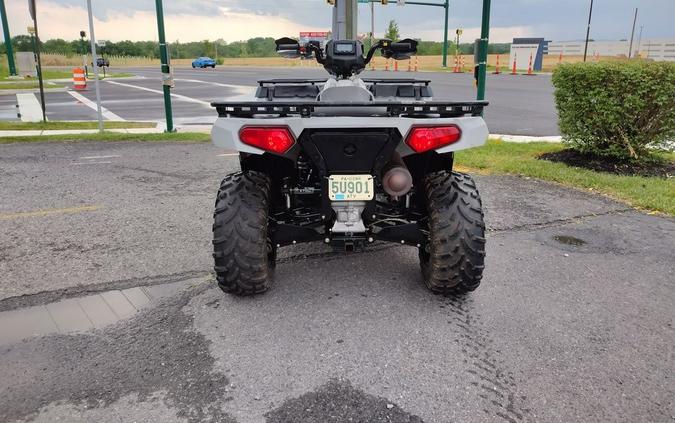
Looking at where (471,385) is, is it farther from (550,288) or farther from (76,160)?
(76,160)

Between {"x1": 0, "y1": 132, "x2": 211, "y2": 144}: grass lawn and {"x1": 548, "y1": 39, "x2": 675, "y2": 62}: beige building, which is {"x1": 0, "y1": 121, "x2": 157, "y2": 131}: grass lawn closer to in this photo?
{"x1": 0, "y1": 132, "x2": 211, "y2": 144}: grass lawn

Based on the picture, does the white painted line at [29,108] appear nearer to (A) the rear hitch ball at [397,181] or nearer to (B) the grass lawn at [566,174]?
(B) the grass lawn at [566,174]

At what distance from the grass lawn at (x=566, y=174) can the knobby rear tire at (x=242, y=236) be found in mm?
4565

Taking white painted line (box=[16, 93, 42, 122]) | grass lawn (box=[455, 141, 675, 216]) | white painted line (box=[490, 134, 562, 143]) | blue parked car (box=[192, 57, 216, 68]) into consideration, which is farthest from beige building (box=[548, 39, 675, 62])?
grass lawn (box=[455, 141, 675, 216])

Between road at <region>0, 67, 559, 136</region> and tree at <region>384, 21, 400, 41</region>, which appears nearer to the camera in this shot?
road at <region>0, 67, 559, 136</region>

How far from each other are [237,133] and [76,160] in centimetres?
649

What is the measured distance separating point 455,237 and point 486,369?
0.88 metres

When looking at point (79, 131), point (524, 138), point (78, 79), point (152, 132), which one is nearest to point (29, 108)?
point (79, 131)

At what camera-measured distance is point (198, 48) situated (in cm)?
→ 9406

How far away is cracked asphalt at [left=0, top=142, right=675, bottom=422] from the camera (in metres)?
2.57

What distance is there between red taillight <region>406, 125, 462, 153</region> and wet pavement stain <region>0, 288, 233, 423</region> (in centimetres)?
168

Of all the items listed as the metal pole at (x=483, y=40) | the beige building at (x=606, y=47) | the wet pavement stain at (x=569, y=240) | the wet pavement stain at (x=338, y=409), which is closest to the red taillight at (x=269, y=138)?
the wet pavement stain at (x=338, y=409)

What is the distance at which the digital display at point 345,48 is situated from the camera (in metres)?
4.50

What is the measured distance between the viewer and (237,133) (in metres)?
3.20
